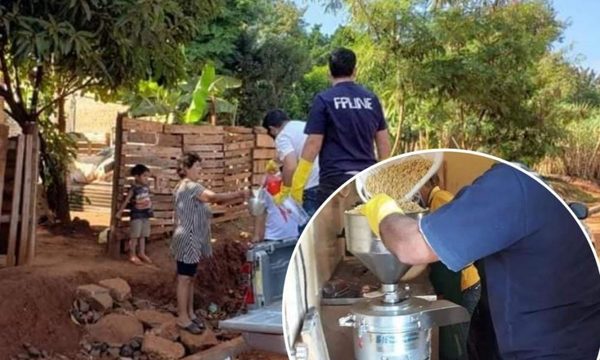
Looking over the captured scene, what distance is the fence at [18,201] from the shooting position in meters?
8.10

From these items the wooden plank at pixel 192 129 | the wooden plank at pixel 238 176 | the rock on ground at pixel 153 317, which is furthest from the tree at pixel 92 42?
the wooden plank at pixel 238 176

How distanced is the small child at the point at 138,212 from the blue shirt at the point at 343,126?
5102mm

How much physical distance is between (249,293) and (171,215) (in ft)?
19.2

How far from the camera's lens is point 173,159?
10352 millimetres

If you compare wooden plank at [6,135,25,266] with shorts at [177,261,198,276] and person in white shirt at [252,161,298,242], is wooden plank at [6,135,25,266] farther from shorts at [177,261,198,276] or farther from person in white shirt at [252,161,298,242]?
person in white shirt at [252,161,298,242]

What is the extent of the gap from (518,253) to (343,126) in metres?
3.07

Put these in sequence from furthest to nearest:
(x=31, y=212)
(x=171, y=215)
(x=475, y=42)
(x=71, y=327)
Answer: (x=475, y=42)
(x=171, y=215)
(x=31, y=212)
(x=71, y=327)

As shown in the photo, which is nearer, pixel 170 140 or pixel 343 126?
pixel 343 126

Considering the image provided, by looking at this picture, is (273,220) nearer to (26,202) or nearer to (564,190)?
(26,202)

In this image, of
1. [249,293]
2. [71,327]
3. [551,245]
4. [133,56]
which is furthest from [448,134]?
[551,245]

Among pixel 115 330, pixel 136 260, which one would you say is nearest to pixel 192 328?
pixel 115 330

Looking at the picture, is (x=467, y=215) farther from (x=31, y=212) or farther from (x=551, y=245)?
(x=31, y=212)

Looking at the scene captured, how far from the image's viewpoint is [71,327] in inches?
275

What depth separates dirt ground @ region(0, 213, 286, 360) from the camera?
22.1 feet
